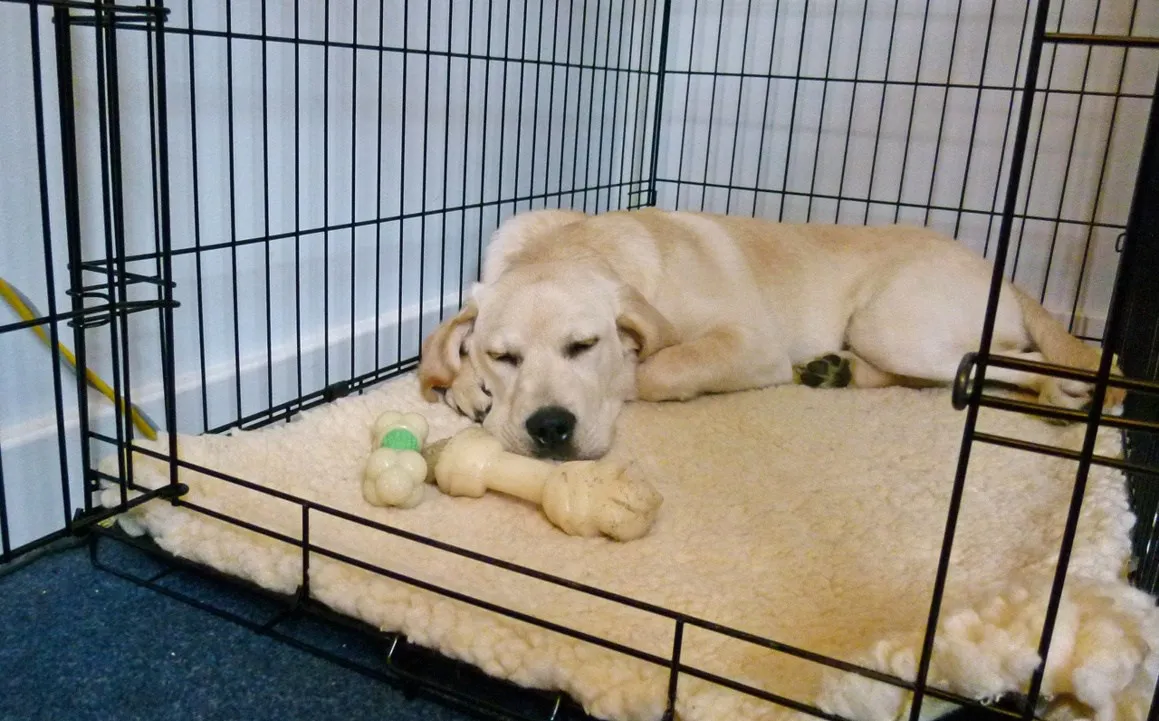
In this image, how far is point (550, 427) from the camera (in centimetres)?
179

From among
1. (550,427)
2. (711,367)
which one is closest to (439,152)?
(711,367)

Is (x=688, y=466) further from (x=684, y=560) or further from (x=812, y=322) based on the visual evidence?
(x=812, y=322)

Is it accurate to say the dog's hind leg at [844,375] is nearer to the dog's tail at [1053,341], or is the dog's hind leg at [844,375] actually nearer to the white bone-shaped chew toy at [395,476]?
the dog's tail at [1053,341]

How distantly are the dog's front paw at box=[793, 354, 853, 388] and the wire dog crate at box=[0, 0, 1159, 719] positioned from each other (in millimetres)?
668

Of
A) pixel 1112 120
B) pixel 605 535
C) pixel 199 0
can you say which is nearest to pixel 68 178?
Answer: pixel 199 0

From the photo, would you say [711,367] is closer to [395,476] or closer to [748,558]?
[748,558]

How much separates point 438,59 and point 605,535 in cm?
149

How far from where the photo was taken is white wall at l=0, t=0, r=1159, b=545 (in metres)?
1.65

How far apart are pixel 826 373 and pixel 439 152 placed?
1.23 metres

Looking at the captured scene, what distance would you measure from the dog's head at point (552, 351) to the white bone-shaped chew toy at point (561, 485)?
120 mm

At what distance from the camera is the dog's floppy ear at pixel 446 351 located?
2.06m

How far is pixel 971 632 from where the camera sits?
0.95 metres

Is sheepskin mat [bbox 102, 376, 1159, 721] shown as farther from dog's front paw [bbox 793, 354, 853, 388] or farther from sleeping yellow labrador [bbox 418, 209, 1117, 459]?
dog's front paw [bbox 793, 354, 853, 388]

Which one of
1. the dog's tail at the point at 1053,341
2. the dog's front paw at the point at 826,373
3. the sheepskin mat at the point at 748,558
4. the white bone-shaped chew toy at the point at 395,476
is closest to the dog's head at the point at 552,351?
the sheepskin mat at the point at 748,558
